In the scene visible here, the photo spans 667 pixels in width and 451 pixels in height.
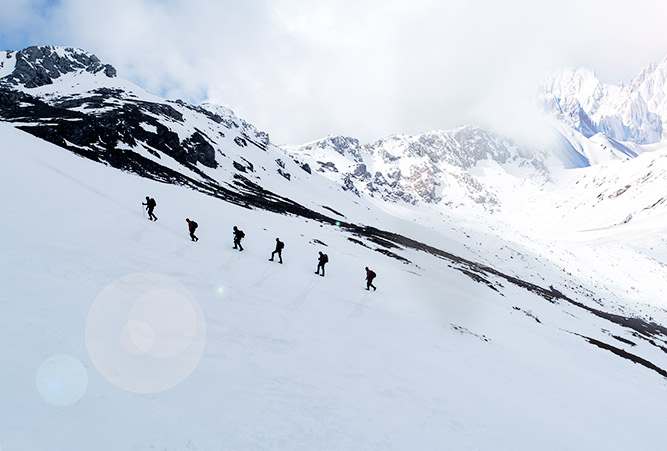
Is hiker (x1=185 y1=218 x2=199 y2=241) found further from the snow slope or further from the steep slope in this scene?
the steep slope

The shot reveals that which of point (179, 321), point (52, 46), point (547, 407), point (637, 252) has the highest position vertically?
point (52, 46)

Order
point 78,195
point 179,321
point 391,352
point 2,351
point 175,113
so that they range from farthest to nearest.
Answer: point 175,113
point 78,195
point 391,352
point 179,321
point 2,351

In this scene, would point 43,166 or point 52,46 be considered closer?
point 43,166

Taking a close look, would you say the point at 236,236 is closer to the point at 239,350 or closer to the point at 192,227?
the point at 192,227

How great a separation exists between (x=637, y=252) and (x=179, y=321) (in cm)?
14064

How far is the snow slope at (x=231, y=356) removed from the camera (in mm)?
5281

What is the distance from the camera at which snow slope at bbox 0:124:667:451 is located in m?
5.28

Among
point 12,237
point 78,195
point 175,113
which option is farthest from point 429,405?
point 175,113

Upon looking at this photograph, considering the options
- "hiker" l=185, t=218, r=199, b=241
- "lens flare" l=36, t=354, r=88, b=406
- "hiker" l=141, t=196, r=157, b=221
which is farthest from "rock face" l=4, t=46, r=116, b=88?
"lens flare" l=36, t=354, r=88, b=406

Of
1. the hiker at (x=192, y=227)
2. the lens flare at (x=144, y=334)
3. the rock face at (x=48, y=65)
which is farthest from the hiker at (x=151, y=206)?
the rock face at (x=48, y=65)

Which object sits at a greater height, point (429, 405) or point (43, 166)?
point (43, 166)

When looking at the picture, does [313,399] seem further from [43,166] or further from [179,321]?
[43,166]

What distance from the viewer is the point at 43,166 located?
1777 centimetres

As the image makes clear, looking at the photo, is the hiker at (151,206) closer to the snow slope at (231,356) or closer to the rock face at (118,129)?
the snow slope at (231,356)
